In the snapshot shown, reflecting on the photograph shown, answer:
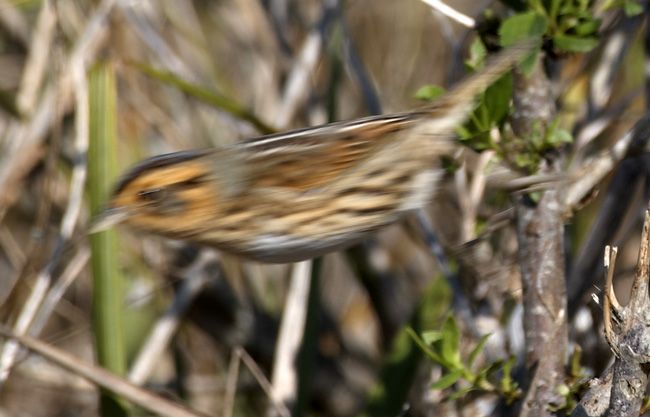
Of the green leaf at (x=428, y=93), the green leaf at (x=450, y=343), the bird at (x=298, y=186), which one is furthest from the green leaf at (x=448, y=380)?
the green leaf at (x=428, y=93)

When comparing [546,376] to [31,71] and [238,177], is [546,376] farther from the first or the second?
[31,71]

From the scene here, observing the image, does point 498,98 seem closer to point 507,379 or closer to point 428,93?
point 428,93

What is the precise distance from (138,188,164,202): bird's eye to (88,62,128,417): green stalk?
0.15 meters

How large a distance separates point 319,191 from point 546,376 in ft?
0.95

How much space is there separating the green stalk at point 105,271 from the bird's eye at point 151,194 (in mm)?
146

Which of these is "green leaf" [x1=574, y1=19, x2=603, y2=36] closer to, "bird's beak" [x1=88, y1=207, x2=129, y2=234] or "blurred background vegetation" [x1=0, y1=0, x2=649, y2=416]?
"blurred background vegetation" [x1=0, y1=0, x2=649, y2=416]

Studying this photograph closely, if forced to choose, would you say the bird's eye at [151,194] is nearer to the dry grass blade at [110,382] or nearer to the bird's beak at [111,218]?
the bird's beak at [111,218]

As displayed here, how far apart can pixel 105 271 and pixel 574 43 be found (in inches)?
23.3

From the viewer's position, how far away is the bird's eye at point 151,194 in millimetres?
830

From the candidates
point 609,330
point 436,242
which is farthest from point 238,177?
point 436,242

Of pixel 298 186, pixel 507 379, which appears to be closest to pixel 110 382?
pixel 298 186

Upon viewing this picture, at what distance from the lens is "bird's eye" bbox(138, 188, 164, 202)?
83 cm

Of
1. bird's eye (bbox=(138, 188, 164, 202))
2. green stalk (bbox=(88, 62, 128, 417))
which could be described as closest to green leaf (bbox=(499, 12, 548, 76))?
bird's eye (bbox=(138, 188, 164, 202))

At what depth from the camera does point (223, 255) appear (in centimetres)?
124
